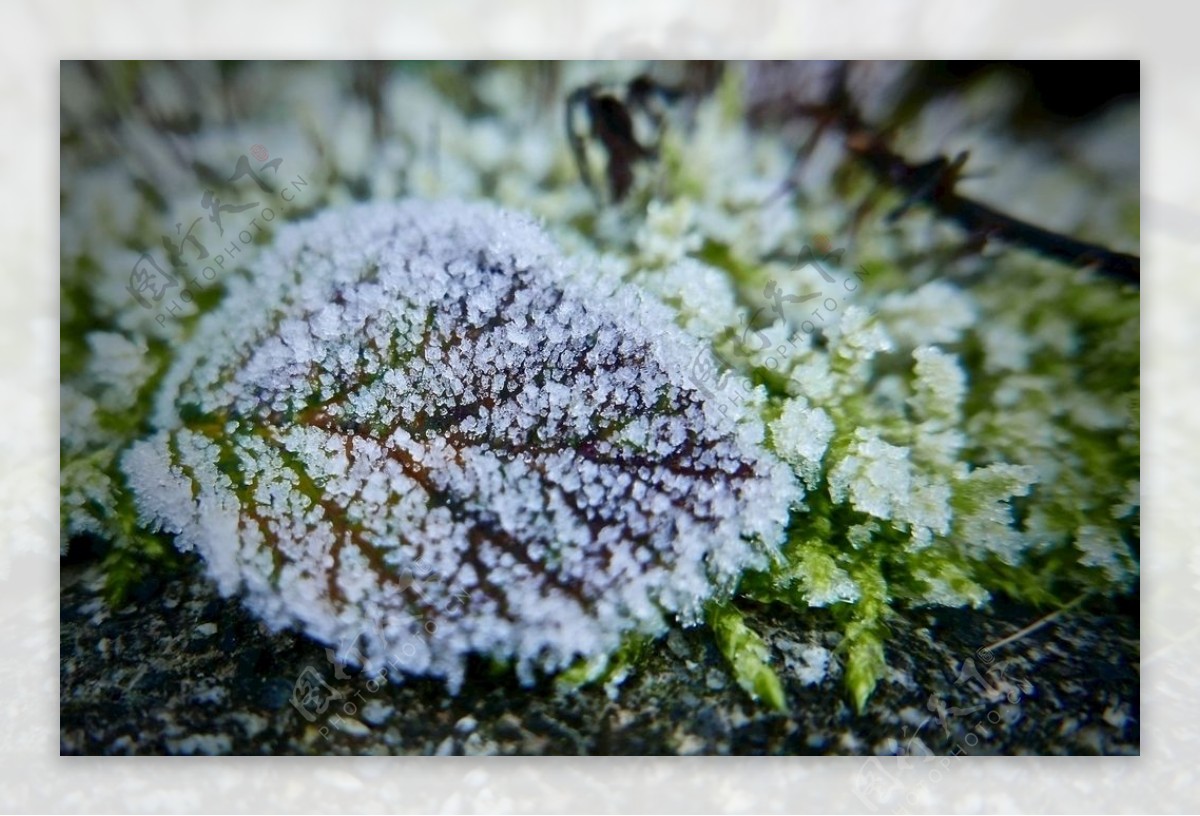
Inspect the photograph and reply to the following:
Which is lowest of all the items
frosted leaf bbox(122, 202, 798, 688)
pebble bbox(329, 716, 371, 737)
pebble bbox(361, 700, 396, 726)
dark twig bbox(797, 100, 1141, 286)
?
pebble bbox(329, 716, 371, 737)

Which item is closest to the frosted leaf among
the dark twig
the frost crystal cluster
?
the frost crystal cluster

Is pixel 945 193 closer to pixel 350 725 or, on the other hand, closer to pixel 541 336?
pixel 541 336

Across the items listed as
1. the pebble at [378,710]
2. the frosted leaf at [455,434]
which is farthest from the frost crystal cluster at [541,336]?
the pebble at [378,710]

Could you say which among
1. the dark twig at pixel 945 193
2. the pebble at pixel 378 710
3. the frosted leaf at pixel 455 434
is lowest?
the pebble at pixel 378 710

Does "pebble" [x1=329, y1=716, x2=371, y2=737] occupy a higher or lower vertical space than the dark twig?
lower

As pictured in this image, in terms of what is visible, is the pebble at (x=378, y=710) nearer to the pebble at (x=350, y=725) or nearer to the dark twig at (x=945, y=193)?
the pebble at (x=350, y=725)

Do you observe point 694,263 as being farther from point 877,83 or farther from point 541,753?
point 541,753

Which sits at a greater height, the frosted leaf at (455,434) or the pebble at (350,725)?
the frosted leaf at (455,434)

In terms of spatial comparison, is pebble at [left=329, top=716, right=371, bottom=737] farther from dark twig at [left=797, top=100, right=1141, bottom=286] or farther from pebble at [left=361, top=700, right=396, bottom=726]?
dark twig at [left=797, top=100, right=1141, bottom=286]

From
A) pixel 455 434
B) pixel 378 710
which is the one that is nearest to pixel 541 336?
pixel 455 434
